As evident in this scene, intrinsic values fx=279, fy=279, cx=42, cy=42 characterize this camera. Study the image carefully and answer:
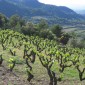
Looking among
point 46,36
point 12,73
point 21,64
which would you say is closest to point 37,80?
point 12,73

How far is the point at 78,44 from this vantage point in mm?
97062

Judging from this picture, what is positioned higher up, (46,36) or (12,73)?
(12,73)

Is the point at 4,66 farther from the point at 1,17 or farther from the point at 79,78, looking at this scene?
the point at 1,17

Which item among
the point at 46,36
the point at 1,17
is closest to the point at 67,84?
the point at 46,36

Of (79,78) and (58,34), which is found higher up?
(79,78)

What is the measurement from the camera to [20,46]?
48.5 m

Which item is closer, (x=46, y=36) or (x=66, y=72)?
(x=66, y=72)

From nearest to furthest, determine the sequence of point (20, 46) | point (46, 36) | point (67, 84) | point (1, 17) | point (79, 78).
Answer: point (67, 84), point (79, 78), point (20, 46), point (46, 36), point (1, 17)

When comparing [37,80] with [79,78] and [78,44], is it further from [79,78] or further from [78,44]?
[78,44]

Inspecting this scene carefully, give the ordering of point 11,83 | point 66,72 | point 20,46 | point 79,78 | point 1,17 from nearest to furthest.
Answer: point 11,83
point 79,78
point 66,72
point 20,46
point 1,17

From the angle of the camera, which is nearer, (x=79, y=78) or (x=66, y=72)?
(x=79, y=78)

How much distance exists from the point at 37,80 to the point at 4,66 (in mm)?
5103

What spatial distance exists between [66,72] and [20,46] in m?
19.6

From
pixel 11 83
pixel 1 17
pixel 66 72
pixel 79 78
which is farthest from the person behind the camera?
pixel 1 17
